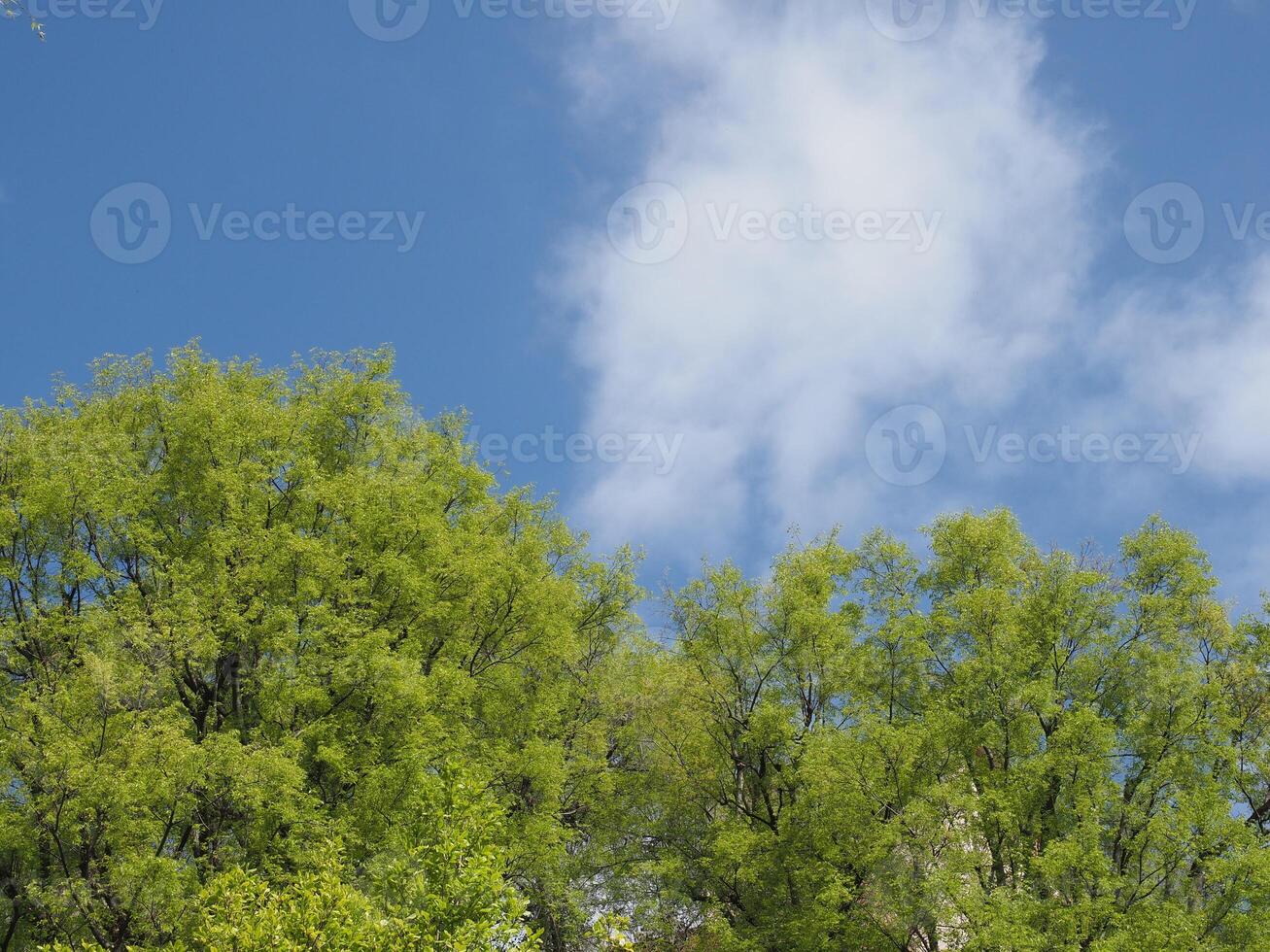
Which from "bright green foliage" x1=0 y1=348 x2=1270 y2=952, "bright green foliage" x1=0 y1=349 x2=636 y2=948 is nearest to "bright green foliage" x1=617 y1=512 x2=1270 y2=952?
"bright green foliage" x1=0 y1=348 x2=1270 y2=952

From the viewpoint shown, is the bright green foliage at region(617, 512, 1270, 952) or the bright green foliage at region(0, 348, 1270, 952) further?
the bright green foliage at region(617, 512, 1270, 952)

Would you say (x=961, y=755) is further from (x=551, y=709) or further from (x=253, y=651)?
(x=253, y=651)

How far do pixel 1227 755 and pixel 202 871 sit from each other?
78.0ft

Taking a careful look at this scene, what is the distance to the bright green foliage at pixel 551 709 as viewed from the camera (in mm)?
22375

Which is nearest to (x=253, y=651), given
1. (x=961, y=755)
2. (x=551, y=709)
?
(x=551, y=709)

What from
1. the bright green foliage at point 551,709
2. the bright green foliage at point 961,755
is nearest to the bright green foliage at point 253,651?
the bright green foliage at point 551,709

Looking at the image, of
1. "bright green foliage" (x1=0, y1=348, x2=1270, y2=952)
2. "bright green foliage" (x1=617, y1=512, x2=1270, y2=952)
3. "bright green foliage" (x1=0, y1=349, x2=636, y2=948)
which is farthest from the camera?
"bright green foliage" (x1=617, y1=512, x2=1270, y2=952)

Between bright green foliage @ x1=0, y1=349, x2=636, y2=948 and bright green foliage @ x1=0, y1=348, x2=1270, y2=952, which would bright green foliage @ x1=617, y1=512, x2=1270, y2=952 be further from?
bright green foliage @ x1=0, y1=349, x2=636, y2=948

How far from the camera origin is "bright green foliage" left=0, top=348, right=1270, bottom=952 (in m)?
22.4

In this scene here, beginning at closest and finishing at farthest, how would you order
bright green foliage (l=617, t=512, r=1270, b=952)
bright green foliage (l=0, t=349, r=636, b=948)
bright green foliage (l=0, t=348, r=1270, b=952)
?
bright green foliage (l=0, t=349, r=636, b=948), bright green foliage (l=0, t=348, r=1270, b=952), bright green foliage (l=617, t=512, r=1270, b=952)

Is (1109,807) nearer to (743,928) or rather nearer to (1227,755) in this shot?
(1227,755)

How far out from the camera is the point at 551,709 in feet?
98.8

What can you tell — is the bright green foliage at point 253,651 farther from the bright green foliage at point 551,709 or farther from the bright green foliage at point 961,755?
the bright green foliage at point 961,755

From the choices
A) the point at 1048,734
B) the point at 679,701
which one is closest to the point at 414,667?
the point at 679,701
